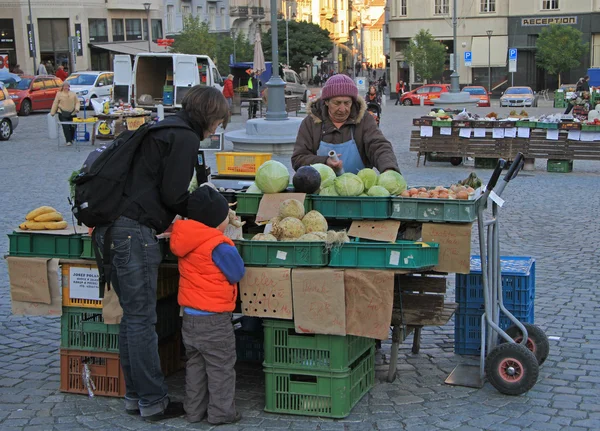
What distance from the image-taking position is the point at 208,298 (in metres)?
4.94

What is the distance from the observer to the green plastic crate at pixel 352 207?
5363 millimetres

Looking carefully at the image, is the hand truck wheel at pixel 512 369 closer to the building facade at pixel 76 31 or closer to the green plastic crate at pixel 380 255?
the green plastic crate at pixel 380 255

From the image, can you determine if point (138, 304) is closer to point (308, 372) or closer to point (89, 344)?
point (89, 344)

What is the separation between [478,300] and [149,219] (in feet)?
8.18

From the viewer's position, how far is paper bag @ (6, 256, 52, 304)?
546 cm

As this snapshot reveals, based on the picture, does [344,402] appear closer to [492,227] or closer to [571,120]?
[492,227]

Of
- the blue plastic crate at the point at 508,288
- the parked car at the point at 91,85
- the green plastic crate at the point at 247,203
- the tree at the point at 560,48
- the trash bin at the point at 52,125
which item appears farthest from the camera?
the tree at the point at 560,48

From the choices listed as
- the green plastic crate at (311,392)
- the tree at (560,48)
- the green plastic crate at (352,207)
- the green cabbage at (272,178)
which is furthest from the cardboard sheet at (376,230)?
the tree at (560,48)

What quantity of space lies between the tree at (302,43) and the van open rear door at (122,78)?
136ft

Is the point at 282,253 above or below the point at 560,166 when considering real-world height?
above

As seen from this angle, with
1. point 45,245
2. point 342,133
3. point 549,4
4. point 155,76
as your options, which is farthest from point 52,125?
point 549,4

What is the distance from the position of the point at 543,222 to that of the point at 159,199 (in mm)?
7720

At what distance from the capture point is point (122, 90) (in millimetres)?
28734

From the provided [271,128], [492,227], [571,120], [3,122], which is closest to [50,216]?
[492,227]
